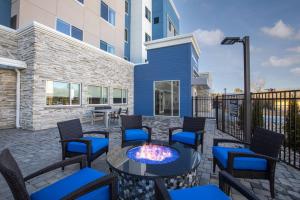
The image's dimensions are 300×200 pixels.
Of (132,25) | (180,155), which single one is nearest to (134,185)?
(180,155)

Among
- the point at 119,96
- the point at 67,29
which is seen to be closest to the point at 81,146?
the point at 67,29

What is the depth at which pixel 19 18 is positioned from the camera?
27.3 feet

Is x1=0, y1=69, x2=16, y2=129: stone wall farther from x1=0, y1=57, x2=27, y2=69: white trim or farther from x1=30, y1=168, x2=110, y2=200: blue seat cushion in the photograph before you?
x1=30, y1=168, x2=110, y2=200: blue seat cushion

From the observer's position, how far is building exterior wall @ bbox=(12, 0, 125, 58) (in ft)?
28.3

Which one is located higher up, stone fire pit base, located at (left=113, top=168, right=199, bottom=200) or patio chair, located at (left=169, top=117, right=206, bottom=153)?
patio chair, located at (left=169, top=117, right=206, bottom=153)

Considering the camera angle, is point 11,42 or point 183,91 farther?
point 183,91

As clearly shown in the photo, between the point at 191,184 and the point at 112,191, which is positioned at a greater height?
the point at 112,191

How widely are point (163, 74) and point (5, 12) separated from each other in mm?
10240

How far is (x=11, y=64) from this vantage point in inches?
277

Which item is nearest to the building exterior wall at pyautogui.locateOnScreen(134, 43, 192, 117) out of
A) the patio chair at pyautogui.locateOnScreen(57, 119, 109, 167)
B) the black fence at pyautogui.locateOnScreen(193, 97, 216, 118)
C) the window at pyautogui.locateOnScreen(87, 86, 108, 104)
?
the black fence at pyautogui.locateOnScreen(193, 97, 216, 118)

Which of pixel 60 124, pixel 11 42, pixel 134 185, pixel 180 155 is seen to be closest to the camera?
pixel 134 185

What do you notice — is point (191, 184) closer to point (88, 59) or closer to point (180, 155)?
point (180, 155)

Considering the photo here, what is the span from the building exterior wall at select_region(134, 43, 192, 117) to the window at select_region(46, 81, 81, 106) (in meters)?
5.86

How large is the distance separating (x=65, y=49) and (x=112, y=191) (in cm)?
886
